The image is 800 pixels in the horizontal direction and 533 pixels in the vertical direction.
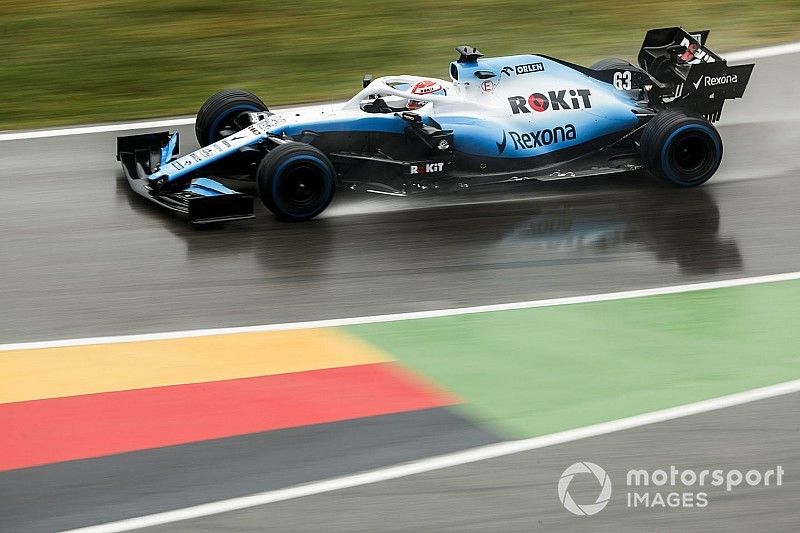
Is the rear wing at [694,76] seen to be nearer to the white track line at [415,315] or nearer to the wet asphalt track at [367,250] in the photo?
the wet asphalt track at [367,250]

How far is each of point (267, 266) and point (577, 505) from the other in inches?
132

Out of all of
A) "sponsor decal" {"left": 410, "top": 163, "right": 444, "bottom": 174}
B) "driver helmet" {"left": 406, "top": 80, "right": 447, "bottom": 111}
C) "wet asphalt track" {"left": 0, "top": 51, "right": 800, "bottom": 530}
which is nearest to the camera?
"wet asphalt track" {"left": 0, "top": 51, "right": 800, "bottom": 530}

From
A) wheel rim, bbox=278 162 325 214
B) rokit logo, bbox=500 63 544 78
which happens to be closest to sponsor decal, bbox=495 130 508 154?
rokit logo, bbox=500 63 544 78

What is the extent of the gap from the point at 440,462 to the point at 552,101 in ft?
14.1

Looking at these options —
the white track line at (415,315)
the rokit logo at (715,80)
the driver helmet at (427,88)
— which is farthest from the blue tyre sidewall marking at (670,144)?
the driver helmet at (427,88)

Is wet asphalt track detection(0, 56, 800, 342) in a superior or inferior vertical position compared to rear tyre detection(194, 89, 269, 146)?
inferior

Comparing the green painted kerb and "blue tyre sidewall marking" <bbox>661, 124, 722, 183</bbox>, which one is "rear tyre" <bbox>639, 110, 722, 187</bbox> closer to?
"blue tyre sidewall marking" <bbox>661, 124, 722, 183</bbox>

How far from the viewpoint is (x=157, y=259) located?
7855mm

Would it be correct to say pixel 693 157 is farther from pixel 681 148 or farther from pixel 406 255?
pixel 406 255

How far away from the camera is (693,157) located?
900cm

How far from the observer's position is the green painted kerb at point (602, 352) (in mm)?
5832

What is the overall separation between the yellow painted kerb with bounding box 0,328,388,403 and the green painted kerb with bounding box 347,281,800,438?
28 centimetres

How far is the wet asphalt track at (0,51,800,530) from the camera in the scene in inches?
272

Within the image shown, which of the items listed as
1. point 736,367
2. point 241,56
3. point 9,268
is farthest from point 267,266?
point 241,56
